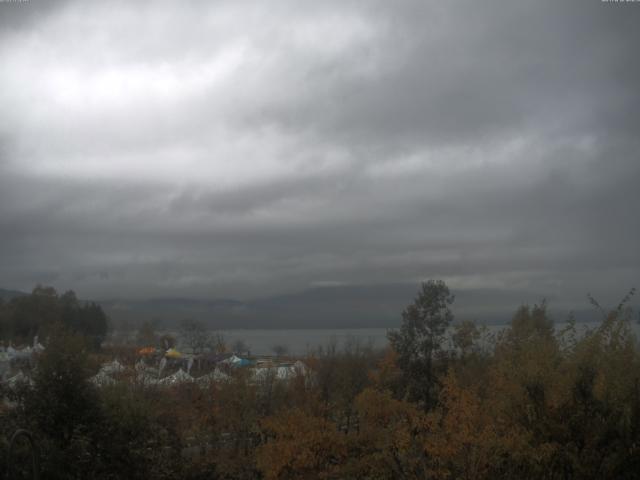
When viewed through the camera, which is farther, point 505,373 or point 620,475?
point 505,373

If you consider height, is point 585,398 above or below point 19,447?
above

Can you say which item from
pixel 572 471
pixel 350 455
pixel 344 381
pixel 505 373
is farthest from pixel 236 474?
pixel 572 471

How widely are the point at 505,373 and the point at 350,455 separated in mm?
7444

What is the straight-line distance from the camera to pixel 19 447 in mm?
18250

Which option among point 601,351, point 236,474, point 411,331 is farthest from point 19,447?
point 411,331

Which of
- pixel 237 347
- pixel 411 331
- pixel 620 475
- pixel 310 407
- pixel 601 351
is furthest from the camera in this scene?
pixel 237 347

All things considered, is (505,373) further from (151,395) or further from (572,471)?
(151,395)

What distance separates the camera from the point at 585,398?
17.5 meters

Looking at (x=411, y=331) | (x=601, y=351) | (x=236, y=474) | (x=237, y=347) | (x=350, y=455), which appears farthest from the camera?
(x=237, y=347)

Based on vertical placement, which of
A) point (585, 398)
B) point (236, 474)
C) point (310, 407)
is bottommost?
point (236, 474)

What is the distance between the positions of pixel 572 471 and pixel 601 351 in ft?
13.3

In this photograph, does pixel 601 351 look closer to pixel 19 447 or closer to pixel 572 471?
pixel 572 471

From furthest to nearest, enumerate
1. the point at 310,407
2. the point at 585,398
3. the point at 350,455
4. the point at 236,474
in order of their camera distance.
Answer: the point at 310,407 < the point at 236,474 < the point at 350,455 < the point at 585,398

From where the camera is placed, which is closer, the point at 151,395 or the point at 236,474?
the point at 236,474
